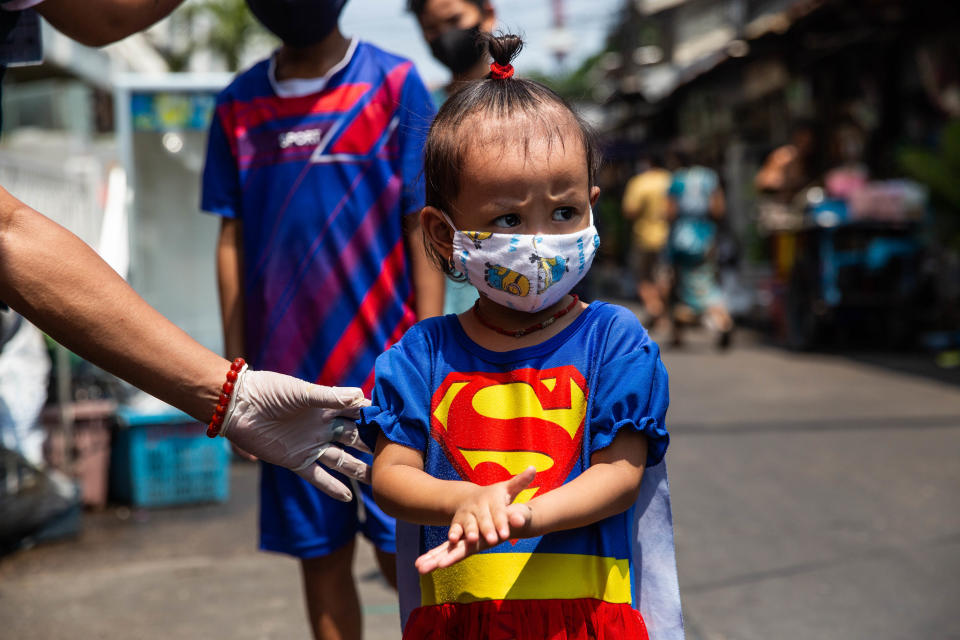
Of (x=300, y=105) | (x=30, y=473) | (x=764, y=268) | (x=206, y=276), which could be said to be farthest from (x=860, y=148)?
(x=300, y=105)

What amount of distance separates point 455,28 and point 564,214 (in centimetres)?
129

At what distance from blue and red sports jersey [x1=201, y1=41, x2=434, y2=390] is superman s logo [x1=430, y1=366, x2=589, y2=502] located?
2.65ft

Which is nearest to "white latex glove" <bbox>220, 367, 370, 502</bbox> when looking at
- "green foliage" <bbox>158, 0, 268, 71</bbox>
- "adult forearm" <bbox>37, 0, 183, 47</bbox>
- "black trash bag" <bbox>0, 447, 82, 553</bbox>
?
"adult forearm" <bbox>37, 0, 183, 47</bbox>

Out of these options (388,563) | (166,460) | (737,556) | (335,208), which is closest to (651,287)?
(166,460)

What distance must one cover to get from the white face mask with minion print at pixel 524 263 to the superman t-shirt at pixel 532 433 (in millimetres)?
79

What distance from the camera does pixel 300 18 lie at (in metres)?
2.43

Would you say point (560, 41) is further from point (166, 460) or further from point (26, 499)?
point (26, 499)

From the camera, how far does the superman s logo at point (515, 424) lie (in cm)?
166

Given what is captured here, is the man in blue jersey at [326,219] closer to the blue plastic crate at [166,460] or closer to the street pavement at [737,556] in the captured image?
the street pavement at [737,556]

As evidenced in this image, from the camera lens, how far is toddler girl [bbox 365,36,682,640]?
5.32ft

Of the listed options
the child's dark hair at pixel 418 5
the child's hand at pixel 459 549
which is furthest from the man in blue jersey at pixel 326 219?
the child's hand at pixel 459 549

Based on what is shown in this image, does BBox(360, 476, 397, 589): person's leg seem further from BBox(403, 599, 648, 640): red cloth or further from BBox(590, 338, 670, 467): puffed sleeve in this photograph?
BBox(590, 338, 670, 467): puffed sleeve

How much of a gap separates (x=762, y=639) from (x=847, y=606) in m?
0.44

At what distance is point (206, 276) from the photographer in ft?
24.4
